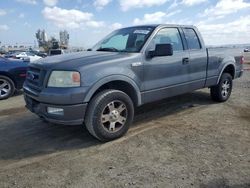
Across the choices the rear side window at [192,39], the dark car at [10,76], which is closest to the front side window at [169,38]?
the rear side window at [192,39]

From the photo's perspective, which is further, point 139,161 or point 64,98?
point 64,98

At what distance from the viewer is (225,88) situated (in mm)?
7684

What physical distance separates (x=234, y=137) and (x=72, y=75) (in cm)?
277

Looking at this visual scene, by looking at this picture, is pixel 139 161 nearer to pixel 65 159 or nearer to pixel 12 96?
pixel 65 159

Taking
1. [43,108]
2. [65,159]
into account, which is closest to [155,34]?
[43,108]

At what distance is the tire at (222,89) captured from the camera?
24.5 ft

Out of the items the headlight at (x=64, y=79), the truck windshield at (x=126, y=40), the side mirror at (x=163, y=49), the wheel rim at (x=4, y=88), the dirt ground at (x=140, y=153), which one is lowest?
the dirt ground at (x=140, y=153)

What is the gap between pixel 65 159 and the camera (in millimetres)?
4352

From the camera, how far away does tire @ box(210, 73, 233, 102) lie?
7.48 meters

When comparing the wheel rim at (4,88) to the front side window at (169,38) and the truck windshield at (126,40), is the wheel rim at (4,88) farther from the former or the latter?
the front side window at (169,38)

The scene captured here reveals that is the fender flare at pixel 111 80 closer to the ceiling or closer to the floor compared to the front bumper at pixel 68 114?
closer to the ceiling

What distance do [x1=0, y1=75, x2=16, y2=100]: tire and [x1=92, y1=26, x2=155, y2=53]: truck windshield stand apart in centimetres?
356

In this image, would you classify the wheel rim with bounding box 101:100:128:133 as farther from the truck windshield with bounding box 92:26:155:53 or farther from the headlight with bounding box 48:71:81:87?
the truck windshield with bounding box 92:26:155:53

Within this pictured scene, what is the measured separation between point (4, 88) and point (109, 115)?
5.03 meters
